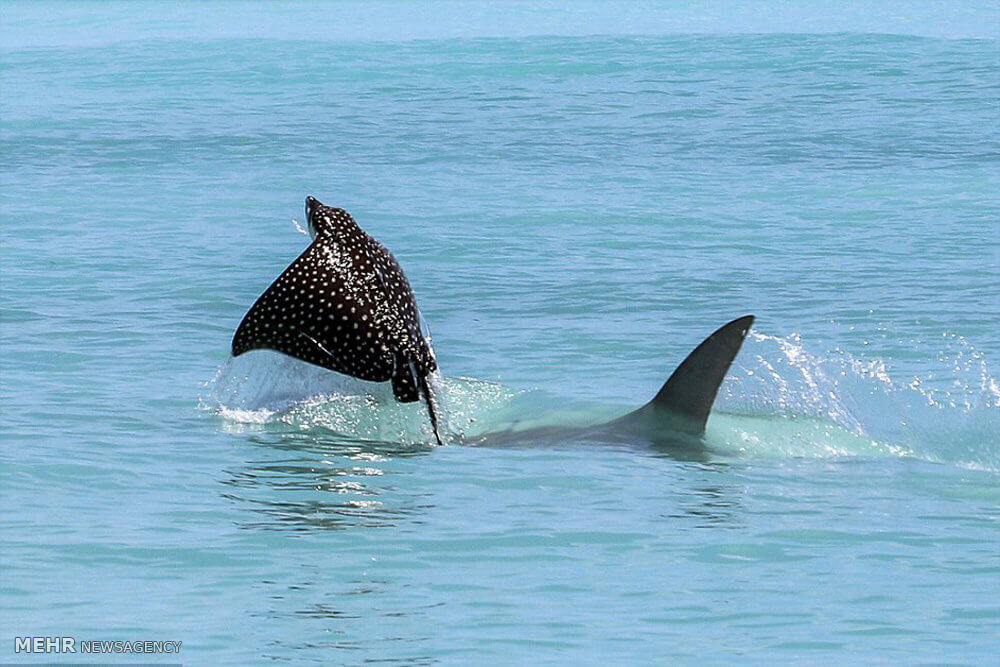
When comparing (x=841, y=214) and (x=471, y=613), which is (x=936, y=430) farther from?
(x=841, y=214)

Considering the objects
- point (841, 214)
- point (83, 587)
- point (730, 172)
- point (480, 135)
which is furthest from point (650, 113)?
point (83, 587)

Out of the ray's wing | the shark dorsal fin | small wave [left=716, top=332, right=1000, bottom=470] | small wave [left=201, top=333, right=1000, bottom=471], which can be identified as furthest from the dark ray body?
small wave [left=716, top=332, right=1000, bottom=470]

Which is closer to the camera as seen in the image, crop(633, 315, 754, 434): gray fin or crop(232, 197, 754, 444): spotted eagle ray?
crop(633, 315, 754, 434): gray fin

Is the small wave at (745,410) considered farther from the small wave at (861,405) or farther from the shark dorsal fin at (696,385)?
the shark dorsal fin at (696,385)

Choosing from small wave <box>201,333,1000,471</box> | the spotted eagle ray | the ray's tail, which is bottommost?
small wave <box>201,333,1000,471</box>

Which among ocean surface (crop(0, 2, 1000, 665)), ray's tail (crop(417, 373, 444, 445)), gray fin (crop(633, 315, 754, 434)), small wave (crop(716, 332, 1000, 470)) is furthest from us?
small wave (crop(716, 332, 1000, 470))

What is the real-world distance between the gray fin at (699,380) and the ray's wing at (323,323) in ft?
4.32

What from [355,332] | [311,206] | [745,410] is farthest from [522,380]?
[355,332]

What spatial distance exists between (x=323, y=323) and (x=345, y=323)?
0.11 m

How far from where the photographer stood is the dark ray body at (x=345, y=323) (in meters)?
8.66

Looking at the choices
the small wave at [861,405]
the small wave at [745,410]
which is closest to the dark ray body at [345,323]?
the small wave at [745,410]

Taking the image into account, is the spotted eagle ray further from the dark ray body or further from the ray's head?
the ray's head

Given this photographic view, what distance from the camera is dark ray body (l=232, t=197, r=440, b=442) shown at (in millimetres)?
8656

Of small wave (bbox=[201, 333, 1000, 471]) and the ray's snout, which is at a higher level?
the ray's snout
